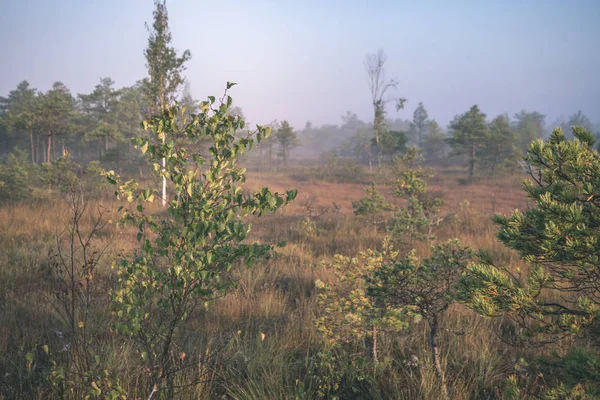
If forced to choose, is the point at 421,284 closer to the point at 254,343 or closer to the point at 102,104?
the point at 254,343

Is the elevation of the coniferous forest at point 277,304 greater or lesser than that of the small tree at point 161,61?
Result: lesser

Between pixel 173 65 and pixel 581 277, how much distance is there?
1391 centimetres

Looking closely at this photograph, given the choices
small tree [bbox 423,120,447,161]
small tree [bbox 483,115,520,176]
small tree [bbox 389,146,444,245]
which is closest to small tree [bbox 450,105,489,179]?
small tree [bbox 483,115,520,176]

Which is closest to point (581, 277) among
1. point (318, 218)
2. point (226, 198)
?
point (226, 198)

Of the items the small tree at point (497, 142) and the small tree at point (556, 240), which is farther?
the small tree at point (497, 142)

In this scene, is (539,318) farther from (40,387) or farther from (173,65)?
(173,65)

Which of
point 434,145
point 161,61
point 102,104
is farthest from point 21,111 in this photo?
point 434,145

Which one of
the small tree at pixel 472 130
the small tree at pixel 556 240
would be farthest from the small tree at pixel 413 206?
the small tree at pixel 472 130

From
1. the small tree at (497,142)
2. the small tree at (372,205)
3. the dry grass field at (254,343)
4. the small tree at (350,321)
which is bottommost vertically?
the dry grass field at (254,343)

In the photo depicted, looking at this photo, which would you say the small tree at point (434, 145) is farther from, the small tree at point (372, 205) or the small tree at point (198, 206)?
the small tree at point (198, 206)

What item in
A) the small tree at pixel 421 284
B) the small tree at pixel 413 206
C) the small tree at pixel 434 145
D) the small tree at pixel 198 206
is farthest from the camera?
the small tree at pixel 434 145

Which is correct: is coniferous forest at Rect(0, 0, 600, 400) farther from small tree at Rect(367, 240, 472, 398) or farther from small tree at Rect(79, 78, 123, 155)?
small tree at Rect(79, 78, 123, 155)

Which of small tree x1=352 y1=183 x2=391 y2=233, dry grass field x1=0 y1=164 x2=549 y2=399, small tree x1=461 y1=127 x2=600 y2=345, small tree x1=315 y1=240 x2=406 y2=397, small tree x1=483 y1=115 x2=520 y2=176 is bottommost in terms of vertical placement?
dry grass field x1=0 y1=164 x2=549 y2=399

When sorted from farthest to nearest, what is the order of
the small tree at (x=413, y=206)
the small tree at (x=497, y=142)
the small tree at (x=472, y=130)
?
the small tree at (x=497, y=142) < the small tree at (x=472, y=130) < the small tree at (x=413, y=206)
